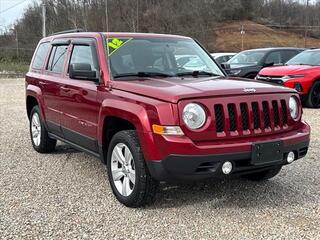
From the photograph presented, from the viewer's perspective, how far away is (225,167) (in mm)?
4203

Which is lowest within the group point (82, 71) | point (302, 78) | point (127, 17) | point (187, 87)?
point (302, 78)

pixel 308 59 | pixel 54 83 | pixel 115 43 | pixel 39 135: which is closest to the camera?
pixel 115 43

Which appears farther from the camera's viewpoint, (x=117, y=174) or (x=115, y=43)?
(x=115, y=43)

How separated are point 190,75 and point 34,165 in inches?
106

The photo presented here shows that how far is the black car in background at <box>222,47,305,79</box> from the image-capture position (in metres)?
14.9

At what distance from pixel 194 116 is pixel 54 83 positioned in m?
2.80

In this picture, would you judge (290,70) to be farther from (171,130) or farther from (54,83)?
(171,130)

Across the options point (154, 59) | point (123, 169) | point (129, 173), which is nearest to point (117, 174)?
point (123, 169)

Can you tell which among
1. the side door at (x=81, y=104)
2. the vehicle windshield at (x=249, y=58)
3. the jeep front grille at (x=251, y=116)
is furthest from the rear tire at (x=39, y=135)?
the vehicle windshield at (x=249, y=58)

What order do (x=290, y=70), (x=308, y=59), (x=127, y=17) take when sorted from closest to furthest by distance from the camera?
(x=290, y=70) < (x=308, y=59) < (x=127, y=17)

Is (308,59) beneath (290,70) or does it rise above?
above

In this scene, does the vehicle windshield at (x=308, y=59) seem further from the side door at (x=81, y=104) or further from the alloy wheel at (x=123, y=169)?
the alloy wheel at (x=123, y=169)

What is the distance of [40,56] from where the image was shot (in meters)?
7.38

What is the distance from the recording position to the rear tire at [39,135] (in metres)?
7.10
